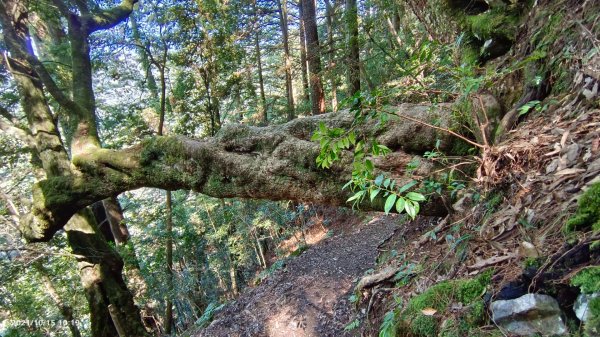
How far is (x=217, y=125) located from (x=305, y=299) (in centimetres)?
542

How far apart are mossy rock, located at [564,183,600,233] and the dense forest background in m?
0.63

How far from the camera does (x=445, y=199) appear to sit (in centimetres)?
310

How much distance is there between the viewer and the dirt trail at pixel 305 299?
4570mm

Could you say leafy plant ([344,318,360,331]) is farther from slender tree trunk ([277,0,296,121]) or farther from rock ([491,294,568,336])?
slender tree trunk ([277,0,296,121])

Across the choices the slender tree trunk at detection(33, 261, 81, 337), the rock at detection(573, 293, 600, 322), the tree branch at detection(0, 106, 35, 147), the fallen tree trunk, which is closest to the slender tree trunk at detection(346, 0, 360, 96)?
the fallen tree trunk

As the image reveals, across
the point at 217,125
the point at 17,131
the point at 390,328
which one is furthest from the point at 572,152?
the point at 17,131

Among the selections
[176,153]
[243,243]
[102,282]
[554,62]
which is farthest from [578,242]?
[243,243]

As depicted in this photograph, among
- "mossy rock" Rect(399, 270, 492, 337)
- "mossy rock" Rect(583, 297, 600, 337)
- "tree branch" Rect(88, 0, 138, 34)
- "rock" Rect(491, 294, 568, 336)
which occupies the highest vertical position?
"tree branch" Rect(88, 0, 138, 34)

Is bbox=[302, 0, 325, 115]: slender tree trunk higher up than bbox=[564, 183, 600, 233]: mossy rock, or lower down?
higher up

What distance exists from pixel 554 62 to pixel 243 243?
841cm

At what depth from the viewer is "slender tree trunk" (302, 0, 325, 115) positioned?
25.6 ft

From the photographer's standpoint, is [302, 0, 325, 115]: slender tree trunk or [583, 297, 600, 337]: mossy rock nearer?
[583, 297, 600, 337]: mossy rock

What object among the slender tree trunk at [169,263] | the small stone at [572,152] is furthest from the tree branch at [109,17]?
the small stone at [572,152]

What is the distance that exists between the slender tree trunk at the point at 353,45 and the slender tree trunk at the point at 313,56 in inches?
32.4
